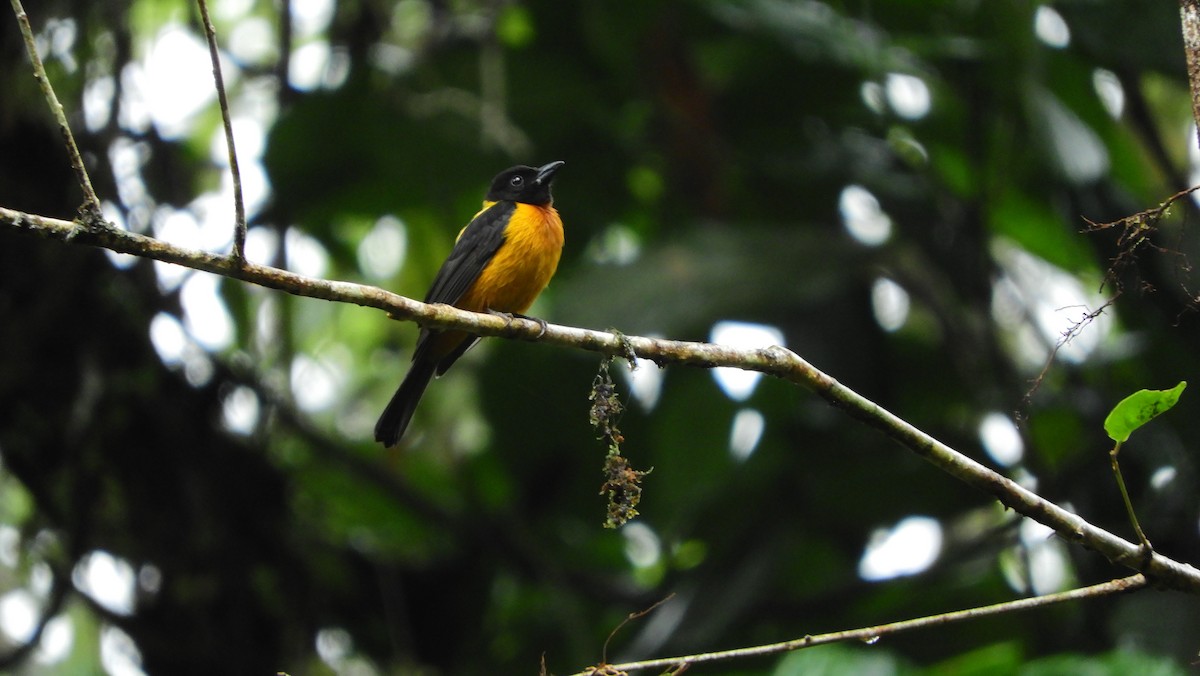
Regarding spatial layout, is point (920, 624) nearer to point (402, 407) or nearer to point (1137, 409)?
point (1137, 409)

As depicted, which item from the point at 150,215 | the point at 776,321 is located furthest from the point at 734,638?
the point at 150,215

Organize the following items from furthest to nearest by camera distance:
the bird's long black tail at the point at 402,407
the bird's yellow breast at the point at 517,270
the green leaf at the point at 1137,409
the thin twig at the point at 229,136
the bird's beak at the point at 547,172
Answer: the bird's beak at the point at 547,172 → the bird's yellow breast at the point at 517,270 → the bird's long black tail at the point at 402,407 → the thin twig at the point at 229,136 → the green leaf at the point at 1137,409

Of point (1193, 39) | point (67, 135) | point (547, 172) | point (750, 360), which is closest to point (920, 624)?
point (750, 360)

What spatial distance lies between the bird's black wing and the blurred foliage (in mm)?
489

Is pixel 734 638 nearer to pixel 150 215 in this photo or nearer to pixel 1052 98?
pixel 1052 98

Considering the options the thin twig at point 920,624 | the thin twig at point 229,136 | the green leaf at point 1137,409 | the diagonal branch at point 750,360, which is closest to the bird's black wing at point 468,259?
the diagonal branch at point 750,360

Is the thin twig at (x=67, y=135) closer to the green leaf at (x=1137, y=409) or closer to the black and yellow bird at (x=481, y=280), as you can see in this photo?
the green leaf at (x=1137, y=409)

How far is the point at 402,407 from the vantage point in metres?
4.43

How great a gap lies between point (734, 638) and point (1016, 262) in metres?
3.25

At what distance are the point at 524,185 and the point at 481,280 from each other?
76 centimetres

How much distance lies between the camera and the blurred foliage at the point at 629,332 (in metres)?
5.04

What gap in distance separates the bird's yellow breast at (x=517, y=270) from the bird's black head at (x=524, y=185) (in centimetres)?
38

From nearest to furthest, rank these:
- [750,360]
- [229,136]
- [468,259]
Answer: [229,136] → [750,360] → [468,259]

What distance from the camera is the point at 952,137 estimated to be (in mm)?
5938
